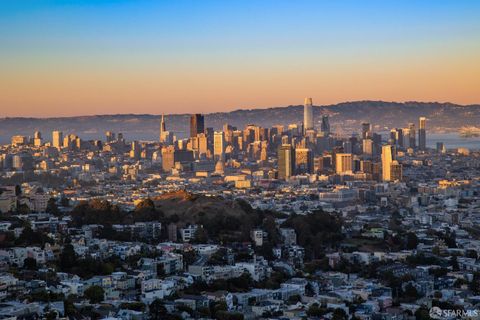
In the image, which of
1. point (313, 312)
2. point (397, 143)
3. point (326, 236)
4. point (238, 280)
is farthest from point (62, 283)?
point (397, 143)

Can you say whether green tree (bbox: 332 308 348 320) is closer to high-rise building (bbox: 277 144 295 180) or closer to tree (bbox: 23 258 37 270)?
tree (bbox: 23 258 37 270)

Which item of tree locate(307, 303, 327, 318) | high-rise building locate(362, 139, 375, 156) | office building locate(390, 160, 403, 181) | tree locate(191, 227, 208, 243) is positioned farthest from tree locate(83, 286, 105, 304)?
high-rise building locate(362, 139, 375, 156)

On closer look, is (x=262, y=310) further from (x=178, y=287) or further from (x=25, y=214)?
(x=25, y=214)

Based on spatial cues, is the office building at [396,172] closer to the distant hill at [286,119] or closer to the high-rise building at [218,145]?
the high-rise building at [218,145]

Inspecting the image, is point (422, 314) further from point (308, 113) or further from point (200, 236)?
point (308, 113)

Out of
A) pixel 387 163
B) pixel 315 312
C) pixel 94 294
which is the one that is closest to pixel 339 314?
pixel 315 312
